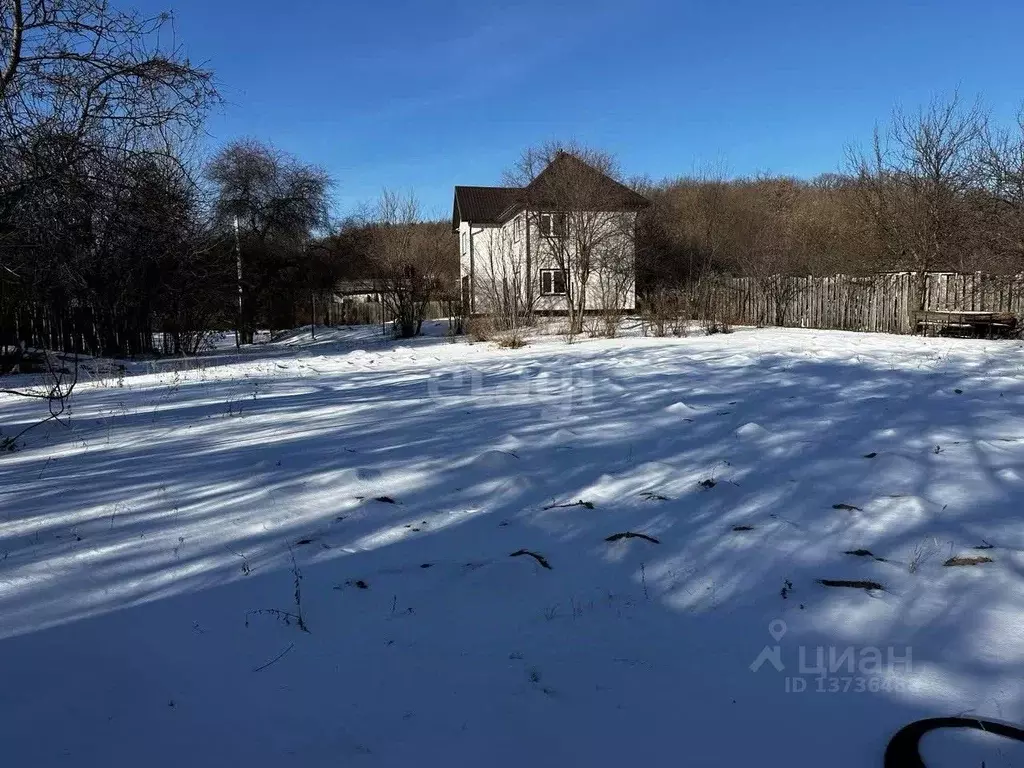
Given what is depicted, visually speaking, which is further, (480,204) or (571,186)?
(480,204)

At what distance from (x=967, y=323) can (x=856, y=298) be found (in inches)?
148

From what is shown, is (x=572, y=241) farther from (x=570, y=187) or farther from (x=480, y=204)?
(x=480, y=204)

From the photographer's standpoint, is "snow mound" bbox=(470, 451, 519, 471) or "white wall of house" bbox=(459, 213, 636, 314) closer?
"snow mound" bbox=(470, 451, 519, 471)

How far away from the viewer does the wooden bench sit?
15219 mm

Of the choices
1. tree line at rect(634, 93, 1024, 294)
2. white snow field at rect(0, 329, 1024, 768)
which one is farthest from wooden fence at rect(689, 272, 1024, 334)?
white snow field at rect(0, 329, 1024, 768)

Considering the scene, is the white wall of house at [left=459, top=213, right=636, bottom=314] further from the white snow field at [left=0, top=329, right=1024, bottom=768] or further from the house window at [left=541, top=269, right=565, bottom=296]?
the white snow field at [left=0, top=329, right=1024, bottom=768]

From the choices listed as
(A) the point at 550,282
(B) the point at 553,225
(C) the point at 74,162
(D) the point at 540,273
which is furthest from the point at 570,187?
(C) the point at 74,162

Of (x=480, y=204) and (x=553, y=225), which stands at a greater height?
(x=480, y=204)

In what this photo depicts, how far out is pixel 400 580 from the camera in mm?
3160

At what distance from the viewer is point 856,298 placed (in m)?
19.2

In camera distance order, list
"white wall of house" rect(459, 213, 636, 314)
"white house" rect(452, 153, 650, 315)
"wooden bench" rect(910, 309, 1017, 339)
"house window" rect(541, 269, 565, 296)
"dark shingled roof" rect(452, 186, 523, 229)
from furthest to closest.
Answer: "dark shingled roof" rect(452, 186, 523, 229), "house window" rect(541, 269, 565, 296), "white wall of house" rect(459, 213, 636, 314), "white house" rect(452, 153, 650, 315), "wooden bench" rect(910, 309, 1017, 339)

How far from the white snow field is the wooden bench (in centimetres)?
1121

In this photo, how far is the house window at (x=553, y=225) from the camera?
19406 millimetres

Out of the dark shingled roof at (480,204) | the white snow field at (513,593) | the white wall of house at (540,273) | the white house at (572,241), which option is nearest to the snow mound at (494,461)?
the white snow field at (513,593)
